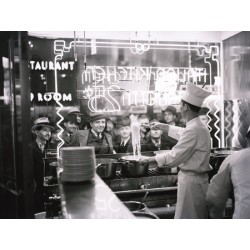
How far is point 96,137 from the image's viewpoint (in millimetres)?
5582

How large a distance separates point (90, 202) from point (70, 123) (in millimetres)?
3563

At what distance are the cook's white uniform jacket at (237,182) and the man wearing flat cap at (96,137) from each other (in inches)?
119

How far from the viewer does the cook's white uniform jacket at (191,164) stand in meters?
3.29

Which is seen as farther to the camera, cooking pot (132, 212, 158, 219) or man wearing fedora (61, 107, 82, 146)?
man wearing fedora (61, 107, 82, 146)

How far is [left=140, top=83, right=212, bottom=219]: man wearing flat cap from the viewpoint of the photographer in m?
3.29

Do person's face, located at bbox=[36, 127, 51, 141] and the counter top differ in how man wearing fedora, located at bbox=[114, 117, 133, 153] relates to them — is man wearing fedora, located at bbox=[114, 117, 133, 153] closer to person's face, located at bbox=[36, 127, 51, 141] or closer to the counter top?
person's face, located at bbox=[36, 127, 51, 141]

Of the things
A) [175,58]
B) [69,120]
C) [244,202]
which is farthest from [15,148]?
[175,58]

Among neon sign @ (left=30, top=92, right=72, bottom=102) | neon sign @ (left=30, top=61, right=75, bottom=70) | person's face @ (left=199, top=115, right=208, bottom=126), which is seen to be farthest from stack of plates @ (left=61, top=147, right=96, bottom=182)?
person's face @ (left=199, top=115, right=208, bottom=126)

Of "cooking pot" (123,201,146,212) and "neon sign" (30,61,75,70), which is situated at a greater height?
"neon sign" (30,61,75,70)

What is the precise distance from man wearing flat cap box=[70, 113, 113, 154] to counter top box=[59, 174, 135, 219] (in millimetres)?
2943

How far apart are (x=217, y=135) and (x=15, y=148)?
14.6 feet

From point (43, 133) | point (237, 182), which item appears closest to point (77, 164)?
point (237, 182)

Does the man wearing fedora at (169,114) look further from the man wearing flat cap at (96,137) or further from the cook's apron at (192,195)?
the cook's apron at (192,195)

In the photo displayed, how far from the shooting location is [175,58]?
594 cm
